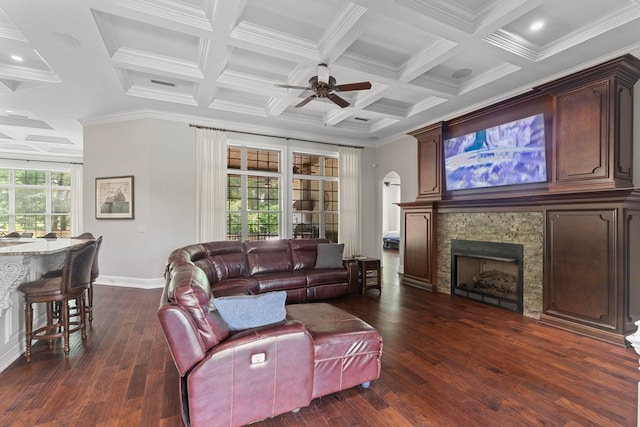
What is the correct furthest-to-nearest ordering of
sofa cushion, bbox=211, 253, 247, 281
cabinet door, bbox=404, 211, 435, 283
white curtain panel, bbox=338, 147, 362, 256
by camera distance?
white curtain panel, bbox=338, 147, 362, 256 < cabinet door, bbox=404, 211, 435, 283 < sofa cushion, bbox=211, 253, 247, 281

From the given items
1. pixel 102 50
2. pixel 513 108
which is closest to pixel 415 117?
pixel 513 108

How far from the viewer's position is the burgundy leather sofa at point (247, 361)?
1785 mm

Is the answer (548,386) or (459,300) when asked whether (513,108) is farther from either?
(548,386)

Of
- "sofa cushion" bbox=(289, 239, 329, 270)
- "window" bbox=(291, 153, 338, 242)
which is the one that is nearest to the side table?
"sofa cushion" bbox=(289, 239, 329, 270)

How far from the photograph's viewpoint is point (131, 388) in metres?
2.42

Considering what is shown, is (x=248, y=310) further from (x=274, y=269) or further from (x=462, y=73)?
(x=462, y=73)

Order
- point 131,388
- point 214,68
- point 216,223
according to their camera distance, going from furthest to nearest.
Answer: point 216,223
point 214,68
point 131,388

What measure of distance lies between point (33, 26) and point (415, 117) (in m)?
5.62

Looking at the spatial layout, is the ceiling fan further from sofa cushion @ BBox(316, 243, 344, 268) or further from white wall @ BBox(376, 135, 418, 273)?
white wall @ BBox(376, 135, 418, 273)

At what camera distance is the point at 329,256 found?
5316 mm

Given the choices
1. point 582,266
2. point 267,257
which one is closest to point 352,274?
point 267,257

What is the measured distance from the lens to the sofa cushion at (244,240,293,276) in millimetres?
4910

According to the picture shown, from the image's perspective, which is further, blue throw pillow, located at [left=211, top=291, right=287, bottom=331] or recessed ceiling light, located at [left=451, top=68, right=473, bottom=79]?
recessed ceiling light, located at [left=451, top=68, right=473, bottom=79]

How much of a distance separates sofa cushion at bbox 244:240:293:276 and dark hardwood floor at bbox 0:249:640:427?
1.62 m
